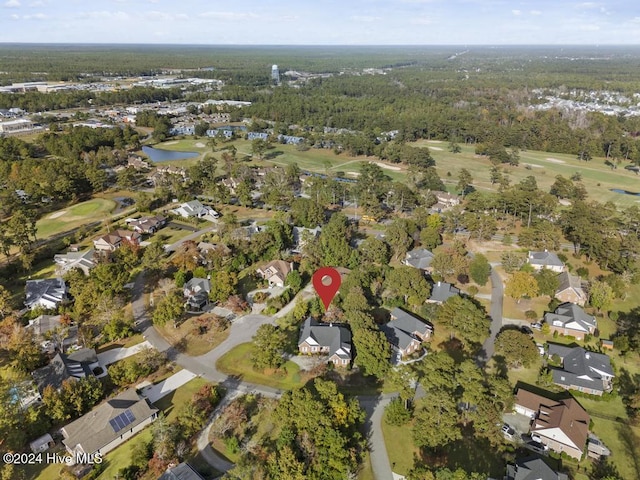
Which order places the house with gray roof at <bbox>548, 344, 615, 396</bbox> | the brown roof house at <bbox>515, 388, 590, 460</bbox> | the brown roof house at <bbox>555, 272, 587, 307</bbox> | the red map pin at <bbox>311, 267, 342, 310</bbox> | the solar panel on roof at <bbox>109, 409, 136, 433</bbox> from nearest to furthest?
the brown roof house at <bbox>515, 388, 590, 460</bbox>
the solar panel on roof at <bbox>109, 409, 136, 433</bbox>
the house with gray roof at <bbox>548, 344, 615, 396</bbox>
the red map pin at <bbox>311, 267, 342, 310</bbox>
the brown roof house at <bbox>555, 272, 587, 307</bbox>

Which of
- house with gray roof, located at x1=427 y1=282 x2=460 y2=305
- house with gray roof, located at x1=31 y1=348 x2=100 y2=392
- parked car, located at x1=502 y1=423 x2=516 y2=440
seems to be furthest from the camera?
house with gray roof, located at x1=427 y1=282 x2=460 y2=305

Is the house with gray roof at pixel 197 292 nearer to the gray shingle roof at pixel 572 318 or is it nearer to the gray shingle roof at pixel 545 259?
the gray shingle roof at pixel 572 318

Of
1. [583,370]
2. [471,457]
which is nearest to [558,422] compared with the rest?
[471,457]

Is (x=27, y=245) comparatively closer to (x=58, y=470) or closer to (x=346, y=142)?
(x=58, y=470)

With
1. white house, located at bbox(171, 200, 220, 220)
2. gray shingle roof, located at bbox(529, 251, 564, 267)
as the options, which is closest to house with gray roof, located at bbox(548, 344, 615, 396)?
gray shingle roof, located at bbox(529, 251, 564, 267)

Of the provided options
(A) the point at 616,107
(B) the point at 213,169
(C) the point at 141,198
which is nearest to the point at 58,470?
(C) the point at 141,198

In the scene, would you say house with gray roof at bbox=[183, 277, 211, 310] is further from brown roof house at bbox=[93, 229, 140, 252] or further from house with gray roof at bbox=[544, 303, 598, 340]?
house with gray roof at bbox=[544, 303, 598, 340]

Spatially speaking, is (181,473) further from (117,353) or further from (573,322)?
(573,322)
